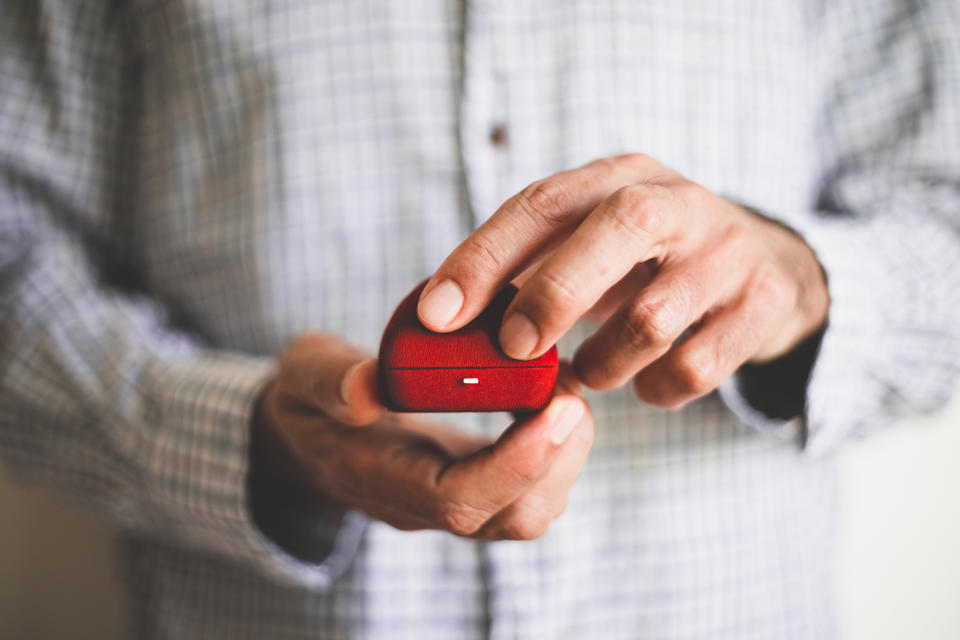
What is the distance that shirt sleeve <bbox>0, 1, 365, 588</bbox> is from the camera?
0.68 meters

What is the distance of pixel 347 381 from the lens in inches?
14.9

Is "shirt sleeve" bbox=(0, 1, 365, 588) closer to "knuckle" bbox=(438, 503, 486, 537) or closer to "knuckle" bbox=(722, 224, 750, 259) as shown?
"knuckle" bbox=(438, 503, 486, 537)

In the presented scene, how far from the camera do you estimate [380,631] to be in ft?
2.08

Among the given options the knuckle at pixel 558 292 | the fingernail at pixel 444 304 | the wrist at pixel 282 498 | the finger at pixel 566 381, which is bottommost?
the wrist at pixel 282 498

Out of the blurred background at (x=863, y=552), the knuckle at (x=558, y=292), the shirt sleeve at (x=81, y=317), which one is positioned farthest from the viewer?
the blurred background at (x=863, y=552)

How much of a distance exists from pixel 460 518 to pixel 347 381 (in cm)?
12

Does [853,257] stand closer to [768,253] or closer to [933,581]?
[768,253]

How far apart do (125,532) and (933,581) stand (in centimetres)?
136

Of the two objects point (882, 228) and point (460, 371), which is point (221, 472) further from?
point (882, 228)

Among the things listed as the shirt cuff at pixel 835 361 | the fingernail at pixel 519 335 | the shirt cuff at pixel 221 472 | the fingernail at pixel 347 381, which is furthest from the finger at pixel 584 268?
the shirt cuff at pixel 221 472

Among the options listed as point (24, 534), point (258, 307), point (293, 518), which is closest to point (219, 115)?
point (258, 307)

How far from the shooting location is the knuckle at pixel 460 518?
39 centimetres

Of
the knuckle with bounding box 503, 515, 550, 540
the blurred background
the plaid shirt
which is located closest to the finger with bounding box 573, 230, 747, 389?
the knuckle with bounding box 503, 515, 550, 540

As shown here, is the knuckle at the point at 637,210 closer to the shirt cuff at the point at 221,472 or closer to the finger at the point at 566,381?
the finger at the point at 566,381
